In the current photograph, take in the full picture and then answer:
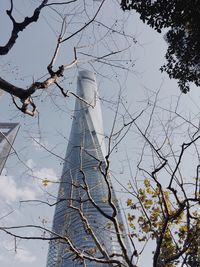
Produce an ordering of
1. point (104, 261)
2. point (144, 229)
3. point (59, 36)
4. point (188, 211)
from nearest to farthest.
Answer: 1. point (59, 36)
2. point (104, 261)
3. point (188, 211)
4. point (144, 229)

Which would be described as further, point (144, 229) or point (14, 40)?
point (144, 229)

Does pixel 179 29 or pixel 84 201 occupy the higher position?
pixel 179 29

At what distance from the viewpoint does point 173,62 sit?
342 inches

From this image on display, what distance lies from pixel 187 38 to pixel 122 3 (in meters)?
1.75

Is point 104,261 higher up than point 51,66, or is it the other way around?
point 51,66

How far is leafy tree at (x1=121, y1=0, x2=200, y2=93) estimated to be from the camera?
7.30m

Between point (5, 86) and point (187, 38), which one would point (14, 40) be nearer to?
point (5, 86)

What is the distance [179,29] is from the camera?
8.02 metres

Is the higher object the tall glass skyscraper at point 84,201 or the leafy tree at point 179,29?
the leafy tree at point 179,29

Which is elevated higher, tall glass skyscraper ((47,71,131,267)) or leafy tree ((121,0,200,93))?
leafy tree ((121,0,200,93))

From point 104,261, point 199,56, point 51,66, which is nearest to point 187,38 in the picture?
point 199,56

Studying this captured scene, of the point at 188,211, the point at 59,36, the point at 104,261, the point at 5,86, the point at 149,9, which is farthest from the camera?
the point at 149,9

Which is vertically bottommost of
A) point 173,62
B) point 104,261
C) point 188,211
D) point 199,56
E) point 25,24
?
point 104,261

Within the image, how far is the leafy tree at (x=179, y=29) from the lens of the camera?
7.30 m
